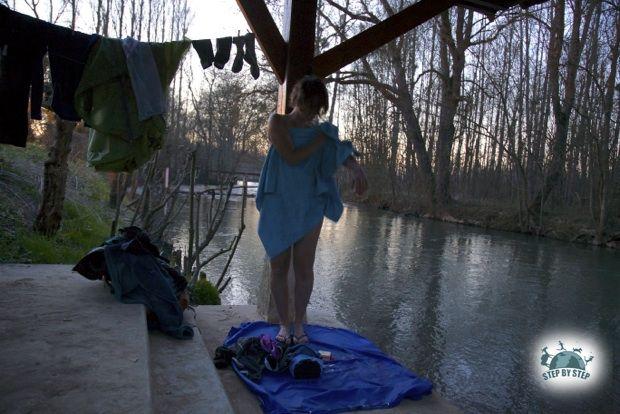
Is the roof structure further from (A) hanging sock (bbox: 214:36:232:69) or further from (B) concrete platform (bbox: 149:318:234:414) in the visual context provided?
(B) concrete platform (bbox: 149:318:234:414)

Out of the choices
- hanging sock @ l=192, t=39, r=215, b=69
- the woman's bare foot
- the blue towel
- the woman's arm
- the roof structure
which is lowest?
the woman's bare foot

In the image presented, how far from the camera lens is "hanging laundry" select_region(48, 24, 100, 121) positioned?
263cm

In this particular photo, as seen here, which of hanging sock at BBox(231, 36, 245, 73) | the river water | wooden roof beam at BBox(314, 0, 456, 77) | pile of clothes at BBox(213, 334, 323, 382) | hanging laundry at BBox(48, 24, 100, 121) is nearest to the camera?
pile of clothes at BBox(213, 334, 323, 382)

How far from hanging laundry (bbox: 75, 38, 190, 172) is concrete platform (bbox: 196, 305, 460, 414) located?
3.78ft

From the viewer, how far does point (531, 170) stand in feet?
53.3

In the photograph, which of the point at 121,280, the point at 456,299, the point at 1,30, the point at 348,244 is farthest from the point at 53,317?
the point at 348,244

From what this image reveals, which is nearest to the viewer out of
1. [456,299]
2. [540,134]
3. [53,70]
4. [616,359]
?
[53,70]

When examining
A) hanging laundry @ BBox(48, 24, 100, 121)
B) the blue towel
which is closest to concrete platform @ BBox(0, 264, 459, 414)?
the blue towel

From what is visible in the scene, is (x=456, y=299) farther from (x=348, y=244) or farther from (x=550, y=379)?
(x=348, y=244)

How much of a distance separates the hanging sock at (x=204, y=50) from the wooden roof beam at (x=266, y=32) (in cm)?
30

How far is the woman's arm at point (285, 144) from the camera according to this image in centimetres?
266

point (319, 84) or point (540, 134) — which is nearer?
point (319, 84)

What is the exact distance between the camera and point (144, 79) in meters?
2.77

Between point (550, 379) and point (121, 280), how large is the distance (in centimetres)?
352
